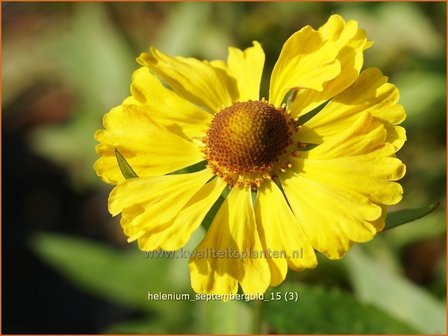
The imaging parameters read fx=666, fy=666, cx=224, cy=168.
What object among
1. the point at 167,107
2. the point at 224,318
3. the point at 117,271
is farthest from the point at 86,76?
the point at 167,107

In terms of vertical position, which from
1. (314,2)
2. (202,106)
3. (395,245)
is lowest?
(395,245)

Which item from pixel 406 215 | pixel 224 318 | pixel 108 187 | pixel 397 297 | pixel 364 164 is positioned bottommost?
pixel 108 187

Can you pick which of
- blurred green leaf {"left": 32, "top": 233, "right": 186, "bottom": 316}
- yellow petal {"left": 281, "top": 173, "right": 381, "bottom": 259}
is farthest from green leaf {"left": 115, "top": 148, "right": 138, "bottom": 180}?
blurred green leaf {"left": 32, "top": 233, "right": 186, "bottom": 316}

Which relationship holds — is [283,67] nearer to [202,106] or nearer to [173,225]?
[202,106]

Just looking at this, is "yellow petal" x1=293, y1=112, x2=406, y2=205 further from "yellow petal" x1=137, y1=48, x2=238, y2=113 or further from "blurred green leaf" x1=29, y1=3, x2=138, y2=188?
"blurred green leaf" x1=29, y1=3, x2=138, y2=188

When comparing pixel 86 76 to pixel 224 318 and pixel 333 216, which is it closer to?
pixel 224 318

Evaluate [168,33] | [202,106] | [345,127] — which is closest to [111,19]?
[168,33]

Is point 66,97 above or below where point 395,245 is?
above
